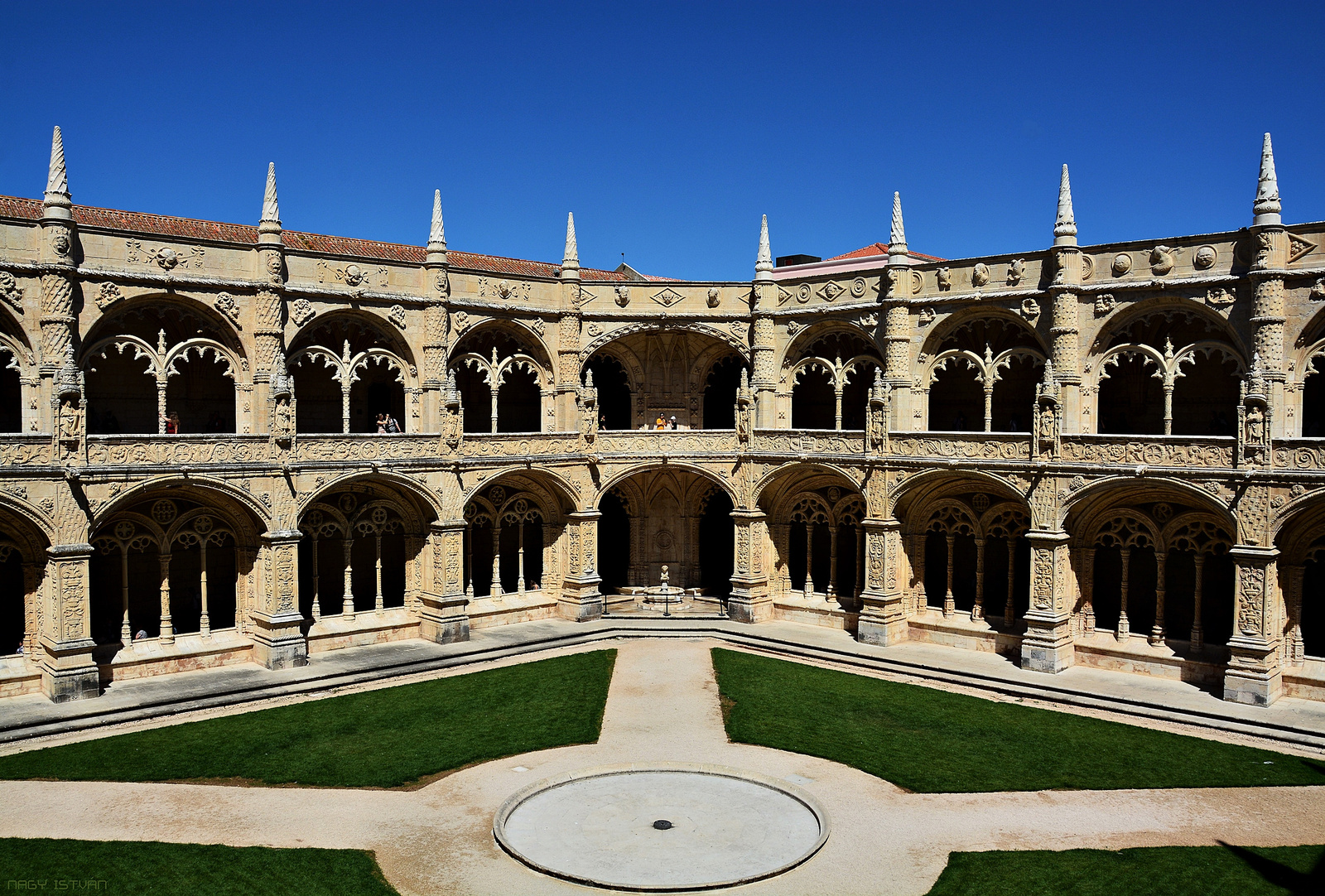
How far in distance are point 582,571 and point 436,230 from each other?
11693mm

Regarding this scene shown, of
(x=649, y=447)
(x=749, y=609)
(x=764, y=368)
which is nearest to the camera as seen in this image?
(x=749, y=609)

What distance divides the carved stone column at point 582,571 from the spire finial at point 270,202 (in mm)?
12789

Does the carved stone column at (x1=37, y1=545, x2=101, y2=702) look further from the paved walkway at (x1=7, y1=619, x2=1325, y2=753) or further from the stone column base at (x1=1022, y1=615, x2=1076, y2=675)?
the stone column base at (x1=1022, y1=615, x2=1076, y2=675)

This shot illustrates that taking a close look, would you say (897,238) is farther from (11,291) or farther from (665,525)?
(11,291)

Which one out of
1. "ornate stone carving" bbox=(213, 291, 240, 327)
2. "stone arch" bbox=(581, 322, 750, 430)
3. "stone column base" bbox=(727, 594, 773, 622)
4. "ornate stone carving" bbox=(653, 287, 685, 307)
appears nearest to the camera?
"ornate stone carving" bbox=(213, 291, 240, 327)

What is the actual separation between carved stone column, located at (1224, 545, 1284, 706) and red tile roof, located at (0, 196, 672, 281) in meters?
19.4

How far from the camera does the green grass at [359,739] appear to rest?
66.5ft

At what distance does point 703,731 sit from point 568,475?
40.8 ft

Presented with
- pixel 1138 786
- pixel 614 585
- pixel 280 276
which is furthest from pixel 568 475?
pixel 1138 786

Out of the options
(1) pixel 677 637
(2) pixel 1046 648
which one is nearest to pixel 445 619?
(1) pixel 677 637

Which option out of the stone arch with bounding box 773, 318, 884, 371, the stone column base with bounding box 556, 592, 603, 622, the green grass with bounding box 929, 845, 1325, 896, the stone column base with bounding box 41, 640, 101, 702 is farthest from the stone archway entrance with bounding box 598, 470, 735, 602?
the green grass with bounding box 929, 845, 1325, 896

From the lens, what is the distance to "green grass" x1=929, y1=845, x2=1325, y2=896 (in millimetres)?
15430

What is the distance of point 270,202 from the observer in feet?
92.1

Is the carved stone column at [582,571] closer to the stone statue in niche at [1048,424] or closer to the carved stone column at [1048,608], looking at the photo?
the carved stone column at [1048,608]
